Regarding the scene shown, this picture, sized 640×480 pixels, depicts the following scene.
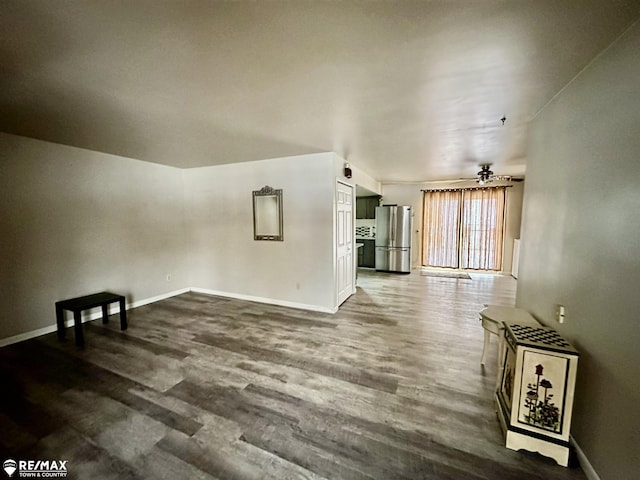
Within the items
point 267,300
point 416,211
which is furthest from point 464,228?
point 267,300

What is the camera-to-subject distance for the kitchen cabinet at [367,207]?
7.58 metres

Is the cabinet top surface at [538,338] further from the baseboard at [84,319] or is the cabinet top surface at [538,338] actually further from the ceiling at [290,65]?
the baseboard at [84,319]

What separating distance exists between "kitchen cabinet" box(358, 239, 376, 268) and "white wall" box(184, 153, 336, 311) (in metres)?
3.90

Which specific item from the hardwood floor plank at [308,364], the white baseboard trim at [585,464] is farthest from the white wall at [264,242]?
the white baseboard trim at [585,464]

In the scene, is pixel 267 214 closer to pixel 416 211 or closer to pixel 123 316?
pixel 123 316

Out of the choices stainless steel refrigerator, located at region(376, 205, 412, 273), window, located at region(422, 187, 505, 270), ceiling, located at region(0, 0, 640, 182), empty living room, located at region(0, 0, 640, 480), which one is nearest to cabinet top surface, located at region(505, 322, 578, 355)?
empty living room, located at region(0, 0, 640, 480)

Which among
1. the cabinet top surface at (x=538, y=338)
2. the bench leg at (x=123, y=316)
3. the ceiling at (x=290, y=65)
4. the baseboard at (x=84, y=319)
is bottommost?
the baseboard at (x=84, y=319)

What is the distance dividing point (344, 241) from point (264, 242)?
1386 millimetres

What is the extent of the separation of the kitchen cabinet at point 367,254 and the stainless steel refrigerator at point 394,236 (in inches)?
20.2

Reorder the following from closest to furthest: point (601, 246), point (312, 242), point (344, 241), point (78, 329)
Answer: point (601, 246)
point (78, 329)
point (312, 242)
point (344, 241)

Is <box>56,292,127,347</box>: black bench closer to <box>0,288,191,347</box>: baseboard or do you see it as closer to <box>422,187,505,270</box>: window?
<box>0,288,191,347</box>: baseboard

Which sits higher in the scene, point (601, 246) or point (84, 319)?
point (601, 246)

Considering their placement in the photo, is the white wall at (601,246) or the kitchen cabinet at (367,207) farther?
the kitchen cabinet at (367,207)

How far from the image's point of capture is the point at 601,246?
4.61 ft
